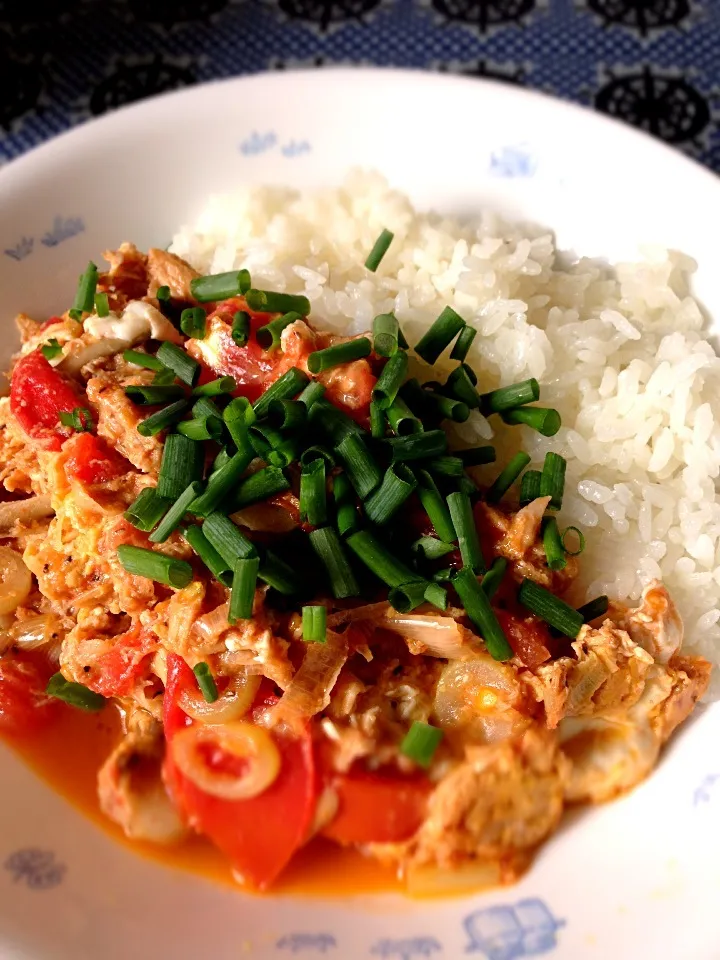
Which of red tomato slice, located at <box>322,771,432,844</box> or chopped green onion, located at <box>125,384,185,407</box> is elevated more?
chopped green onion, located at <box>125,384,185,407</box>

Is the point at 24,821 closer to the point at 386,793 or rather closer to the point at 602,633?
the point at 386,793

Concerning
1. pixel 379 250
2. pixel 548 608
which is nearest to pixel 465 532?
pixel 548 608

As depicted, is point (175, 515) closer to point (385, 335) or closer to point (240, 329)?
point (240, 329)

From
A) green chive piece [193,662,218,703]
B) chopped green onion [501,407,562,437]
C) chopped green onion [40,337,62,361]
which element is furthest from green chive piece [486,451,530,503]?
chopped green onion [40,337,62,361]

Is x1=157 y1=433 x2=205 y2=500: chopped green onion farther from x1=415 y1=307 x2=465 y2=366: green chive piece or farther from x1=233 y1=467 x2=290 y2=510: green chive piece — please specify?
x1=415 y1=307 x2=465 y2=366: green chive piece

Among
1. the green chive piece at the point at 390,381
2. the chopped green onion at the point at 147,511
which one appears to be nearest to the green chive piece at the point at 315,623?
the chopped green onion at the point at 147,511

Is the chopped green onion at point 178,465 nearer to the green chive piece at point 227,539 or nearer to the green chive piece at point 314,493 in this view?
the green chive piece at point 227,539

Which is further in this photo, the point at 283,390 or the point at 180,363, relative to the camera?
the point at 180,363
